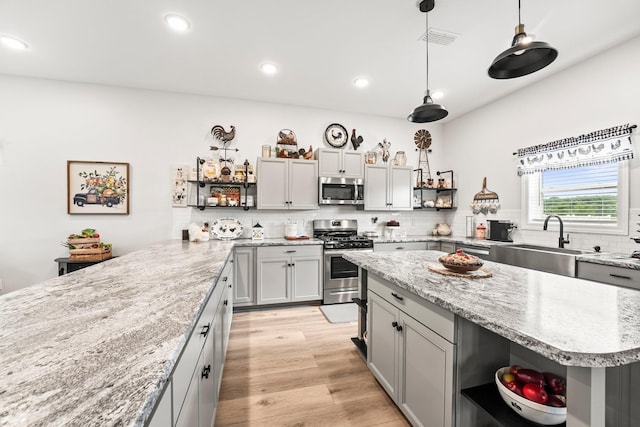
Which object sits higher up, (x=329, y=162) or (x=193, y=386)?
(x=329, y=162)

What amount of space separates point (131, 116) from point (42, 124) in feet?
3.25

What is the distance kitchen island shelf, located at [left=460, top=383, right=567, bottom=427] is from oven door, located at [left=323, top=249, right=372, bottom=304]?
2.58 m

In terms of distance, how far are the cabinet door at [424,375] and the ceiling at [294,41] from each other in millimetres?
2404

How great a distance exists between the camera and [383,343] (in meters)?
1.88

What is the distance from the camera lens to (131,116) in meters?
3.69

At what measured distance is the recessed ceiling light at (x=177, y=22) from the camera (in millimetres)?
2311

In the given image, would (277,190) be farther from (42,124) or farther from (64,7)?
(42,124)

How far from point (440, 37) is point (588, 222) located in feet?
8.25

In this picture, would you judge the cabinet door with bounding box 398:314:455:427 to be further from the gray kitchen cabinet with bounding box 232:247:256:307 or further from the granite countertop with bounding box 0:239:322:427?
the gray kitchen cabinet with bounding box 232:247:256:307

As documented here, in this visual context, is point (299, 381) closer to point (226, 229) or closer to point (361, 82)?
point (226, 229)

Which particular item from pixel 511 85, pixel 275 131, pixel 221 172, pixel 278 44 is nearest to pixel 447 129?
pixel 511 85

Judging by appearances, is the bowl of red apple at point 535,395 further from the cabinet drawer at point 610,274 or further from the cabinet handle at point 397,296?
the cabinet drawer at point 610,274

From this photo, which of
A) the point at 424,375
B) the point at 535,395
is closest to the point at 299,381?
the point at 424,375

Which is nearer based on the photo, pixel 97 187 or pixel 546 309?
pixel 546 309
